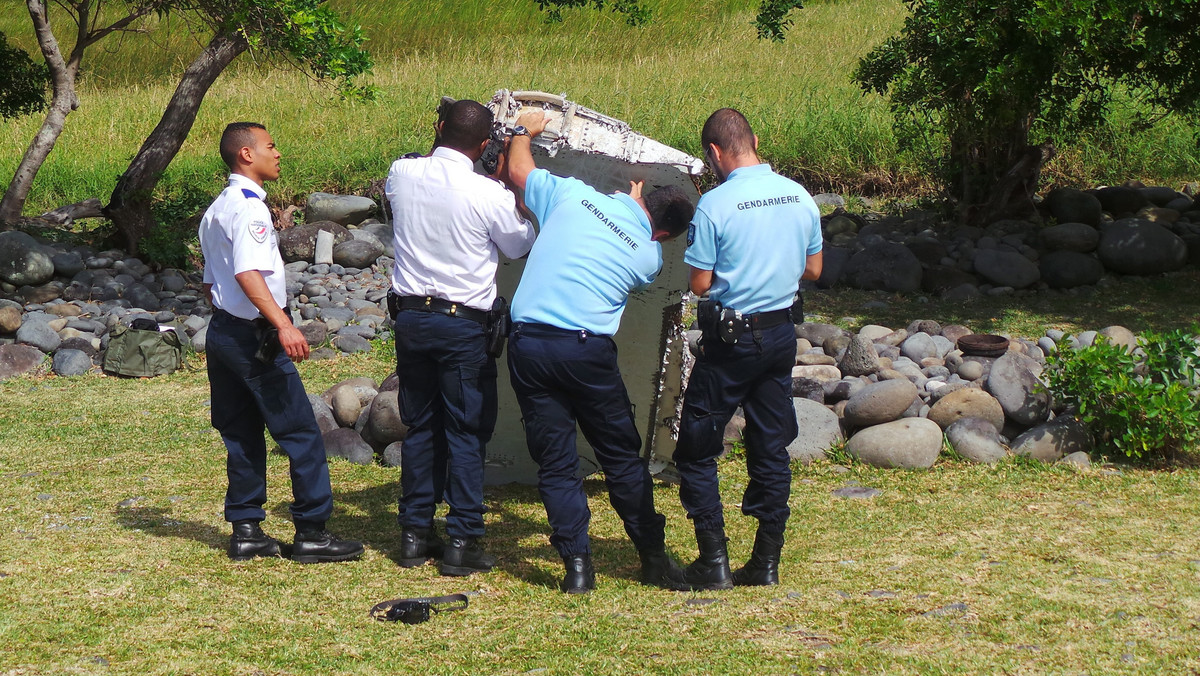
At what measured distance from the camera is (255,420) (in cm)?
475

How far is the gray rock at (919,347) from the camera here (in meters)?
8.02

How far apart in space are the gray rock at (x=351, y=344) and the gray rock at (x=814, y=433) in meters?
4.48

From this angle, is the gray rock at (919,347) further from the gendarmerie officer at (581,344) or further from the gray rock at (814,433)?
the gendarmerie officer at (581,344)

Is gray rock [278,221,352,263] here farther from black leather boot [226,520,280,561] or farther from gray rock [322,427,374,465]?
black leather boot [226,520,280,561]

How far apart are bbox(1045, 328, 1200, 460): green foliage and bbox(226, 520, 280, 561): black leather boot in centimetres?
405

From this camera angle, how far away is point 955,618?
156 inches

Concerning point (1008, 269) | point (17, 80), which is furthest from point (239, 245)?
point (17, 80)

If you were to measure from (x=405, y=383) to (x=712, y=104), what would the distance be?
13.9 m

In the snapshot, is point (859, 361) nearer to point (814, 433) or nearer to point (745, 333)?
point (814, 433)

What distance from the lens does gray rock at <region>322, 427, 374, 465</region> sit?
255 inches

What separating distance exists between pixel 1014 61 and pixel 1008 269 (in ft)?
10.1

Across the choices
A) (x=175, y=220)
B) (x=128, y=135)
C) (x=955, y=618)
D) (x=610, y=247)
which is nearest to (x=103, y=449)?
(x=610, y=247)

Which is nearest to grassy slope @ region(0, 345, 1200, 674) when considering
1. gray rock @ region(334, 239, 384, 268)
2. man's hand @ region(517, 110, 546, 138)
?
man's hand @ region(517, 110, 546, 138)

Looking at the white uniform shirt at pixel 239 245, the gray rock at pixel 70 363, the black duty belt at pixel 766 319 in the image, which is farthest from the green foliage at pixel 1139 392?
the gray rock at pixel 70 363
